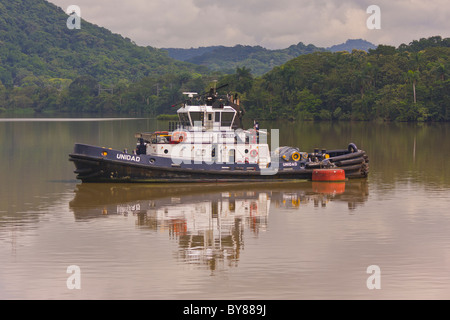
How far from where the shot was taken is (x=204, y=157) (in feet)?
102

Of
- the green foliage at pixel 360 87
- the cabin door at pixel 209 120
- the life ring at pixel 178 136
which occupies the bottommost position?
the life ring at pixel 178 136

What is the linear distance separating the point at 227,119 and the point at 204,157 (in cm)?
226

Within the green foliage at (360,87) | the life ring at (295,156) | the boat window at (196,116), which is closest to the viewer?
the boat window at (196,116)

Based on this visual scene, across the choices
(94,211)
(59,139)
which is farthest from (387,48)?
(94,211)

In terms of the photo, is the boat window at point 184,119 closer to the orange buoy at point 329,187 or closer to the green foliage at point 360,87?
the orange buoy at point 329,187

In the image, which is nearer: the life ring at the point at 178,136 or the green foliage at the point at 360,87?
the life ring at the point at 178,136

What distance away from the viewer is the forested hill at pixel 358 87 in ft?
365

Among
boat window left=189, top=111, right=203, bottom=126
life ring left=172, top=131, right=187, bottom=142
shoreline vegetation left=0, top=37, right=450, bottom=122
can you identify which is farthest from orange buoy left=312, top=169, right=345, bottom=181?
shoreline vegetation left=0, top=37, right=450, bottom=122

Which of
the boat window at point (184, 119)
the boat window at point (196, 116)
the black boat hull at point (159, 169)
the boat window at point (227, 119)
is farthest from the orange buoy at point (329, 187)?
the boat window at point (184, 119)

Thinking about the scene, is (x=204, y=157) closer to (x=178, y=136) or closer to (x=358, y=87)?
(x=178, y=136)

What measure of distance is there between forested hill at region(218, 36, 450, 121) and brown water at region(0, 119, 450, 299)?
81449 mm

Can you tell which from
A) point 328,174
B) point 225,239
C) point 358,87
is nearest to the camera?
point 225,239

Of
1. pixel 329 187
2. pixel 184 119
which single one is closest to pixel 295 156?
pixel 329 187

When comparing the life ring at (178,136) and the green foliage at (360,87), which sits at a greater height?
the green foliage at (360,87)
